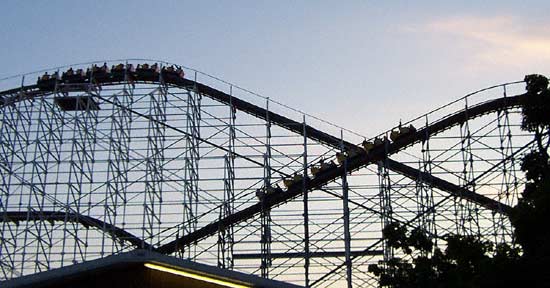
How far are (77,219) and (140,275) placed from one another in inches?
533

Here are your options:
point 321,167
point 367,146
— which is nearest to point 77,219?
point 321,167

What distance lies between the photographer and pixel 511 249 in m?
15.8

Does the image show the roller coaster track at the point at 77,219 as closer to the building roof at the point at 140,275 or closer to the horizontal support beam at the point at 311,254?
the horizontal support beam at the point at 311,254

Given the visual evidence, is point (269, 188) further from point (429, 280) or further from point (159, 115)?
point (429, 280)

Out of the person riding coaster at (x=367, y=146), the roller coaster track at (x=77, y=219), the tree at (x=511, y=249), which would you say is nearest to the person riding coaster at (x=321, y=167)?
the person riding coaster at (x=367, y=146)

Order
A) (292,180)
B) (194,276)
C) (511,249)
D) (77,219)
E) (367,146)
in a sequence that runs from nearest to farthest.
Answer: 1. (194,276)
2. (511,249)
3. (367,146)
4. (292,180)
5. (77,219)

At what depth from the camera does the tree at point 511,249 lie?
46.8 feet

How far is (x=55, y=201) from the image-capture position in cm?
2622

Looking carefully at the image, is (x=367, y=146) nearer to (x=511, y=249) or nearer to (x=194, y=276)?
(x=511, y=249)

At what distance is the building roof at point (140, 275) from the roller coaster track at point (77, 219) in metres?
11.9

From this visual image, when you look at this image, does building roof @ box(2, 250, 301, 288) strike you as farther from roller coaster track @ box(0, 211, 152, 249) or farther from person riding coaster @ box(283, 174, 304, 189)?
person riding coaster @ box(283, 174, 304, 189)

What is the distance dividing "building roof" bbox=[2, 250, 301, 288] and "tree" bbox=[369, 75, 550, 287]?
4.09 m

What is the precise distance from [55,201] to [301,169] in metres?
7.83

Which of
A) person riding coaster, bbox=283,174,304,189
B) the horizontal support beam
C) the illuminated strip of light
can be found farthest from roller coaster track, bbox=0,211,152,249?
→ the illuminated strip of light
